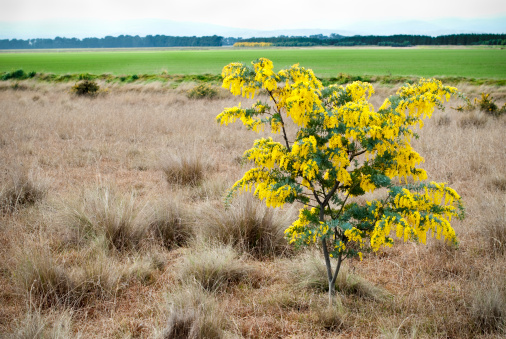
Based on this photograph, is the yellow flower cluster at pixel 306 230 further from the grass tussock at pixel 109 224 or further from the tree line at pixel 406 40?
the tree line at pixel 406 40

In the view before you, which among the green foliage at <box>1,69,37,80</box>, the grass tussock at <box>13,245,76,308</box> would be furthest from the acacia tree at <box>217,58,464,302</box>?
the green foliage at <box>1,69,37,80</box>

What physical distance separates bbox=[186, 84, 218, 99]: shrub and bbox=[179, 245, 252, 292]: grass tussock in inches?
602

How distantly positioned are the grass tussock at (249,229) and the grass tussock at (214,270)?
20.4 inches

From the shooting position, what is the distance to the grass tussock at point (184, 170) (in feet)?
22.1

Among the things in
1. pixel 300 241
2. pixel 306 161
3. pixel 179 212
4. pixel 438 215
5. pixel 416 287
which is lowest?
pixel 416 287

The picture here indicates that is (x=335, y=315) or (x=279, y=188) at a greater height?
(x=279, y=188)

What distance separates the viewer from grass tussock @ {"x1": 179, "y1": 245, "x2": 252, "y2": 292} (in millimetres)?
3633

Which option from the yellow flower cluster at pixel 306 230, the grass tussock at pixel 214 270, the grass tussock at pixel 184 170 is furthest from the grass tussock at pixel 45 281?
the grass tussock at pixel 184 170

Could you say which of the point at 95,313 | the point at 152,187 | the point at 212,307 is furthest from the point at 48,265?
the point at 152,187

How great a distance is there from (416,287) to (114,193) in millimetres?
4416

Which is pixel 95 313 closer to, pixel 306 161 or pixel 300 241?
pixel 300 241

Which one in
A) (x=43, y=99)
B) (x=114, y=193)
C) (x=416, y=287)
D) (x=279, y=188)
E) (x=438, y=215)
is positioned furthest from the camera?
(x=43, y=99)

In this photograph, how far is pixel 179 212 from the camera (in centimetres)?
499

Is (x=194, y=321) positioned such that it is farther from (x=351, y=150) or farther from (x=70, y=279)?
(x=351, y=150)
